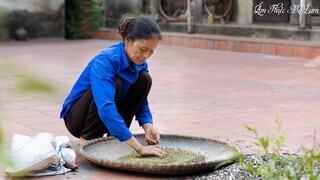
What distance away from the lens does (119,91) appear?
2.96 metres

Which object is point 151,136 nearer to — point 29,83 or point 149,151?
point 149,151

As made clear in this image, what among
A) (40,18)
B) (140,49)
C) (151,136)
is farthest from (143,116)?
(40,18)

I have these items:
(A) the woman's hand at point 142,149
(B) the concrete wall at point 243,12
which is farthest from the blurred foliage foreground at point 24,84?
(B) the concrete wall at point 243,12

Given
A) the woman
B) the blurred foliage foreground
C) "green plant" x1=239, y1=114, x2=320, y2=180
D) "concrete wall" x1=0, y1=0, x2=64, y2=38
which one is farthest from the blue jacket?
"concrete wall" x1=0, y1=0, x2=64, y2=38

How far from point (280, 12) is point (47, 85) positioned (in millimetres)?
11131

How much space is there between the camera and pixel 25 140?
269 cm

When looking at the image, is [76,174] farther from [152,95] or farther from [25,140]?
[152,95]

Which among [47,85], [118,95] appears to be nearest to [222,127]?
[118,95]

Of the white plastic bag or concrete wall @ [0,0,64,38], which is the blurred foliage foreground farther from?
concrete wall @ [0,0,64,38]

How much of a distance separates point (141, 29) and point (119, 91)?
355 millimetres

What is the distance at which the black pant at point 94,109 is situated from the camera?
305 cm

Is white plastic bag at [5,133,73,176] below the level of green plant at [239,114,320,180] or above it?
below

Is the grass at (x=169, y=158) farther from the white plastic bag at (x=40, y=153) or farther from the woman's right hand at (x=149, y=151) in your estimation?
the white plastic bag at (x=40, y=153)

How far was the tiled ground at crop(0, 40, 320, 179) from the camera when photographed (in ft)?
11.4
